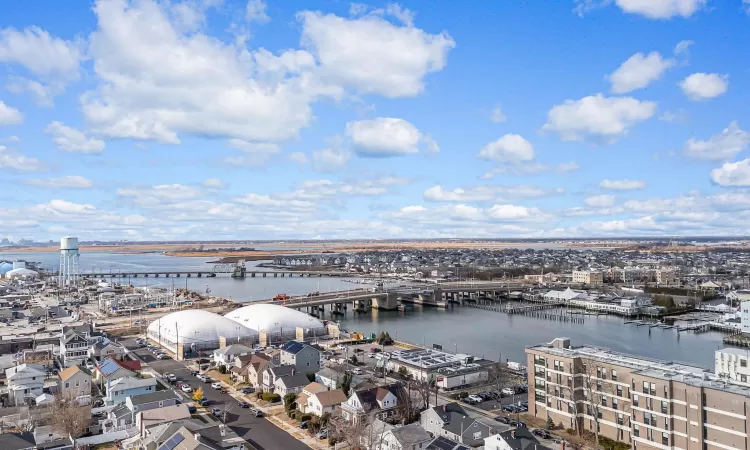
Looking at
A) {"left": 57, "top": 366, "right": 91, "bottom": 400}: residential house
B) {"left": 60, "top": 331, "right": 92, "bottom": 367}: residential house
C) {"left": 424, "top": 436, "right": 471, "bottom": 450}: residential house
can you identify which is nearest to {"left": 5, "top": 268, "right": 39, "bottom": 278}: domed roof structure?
{"left": 60, "top": 331, "right": 92, "bottom": 367}: residential house

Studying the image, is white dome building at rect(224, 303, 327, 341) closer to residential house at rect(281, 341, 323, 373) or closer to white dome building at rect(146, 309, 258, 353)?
white dome building at rect(146, 309, 258, 353)

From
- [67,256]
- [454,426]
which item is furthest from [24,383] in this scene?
[67,256]

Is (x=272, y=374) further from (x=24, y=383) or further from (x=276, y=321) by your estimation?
(x=276, y=321)

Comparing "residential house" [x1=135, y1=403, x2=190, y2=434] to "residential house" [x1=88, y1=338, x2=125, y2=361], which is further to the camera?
"residential house" [x1=88, y1=338, x2=125, y2=361]

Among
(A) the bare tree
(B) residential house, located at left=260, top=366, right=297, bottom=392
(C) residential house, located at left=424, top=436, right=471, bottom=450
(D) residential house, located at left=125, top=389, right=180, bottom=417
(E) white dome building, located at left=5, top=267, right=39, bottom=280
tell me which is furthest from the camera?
(E) white dome building, located at left=5, top=267, right=39, bottom=280

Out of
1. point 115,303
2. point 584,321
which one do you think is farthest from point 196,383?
point 584,321

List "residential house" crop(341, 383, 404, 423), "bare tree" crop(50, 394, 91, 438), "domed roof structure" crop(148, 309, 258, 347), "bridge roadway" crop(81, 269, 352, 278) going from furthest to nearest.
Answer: "bridge roadway" crop(81, 269, 352, 278) → "domed roof structure" crop(148, 309, 258, 347) → "residential house" crop(341, 383, 404, 423) → "bare tree" crop(50, 394, 91, 438)

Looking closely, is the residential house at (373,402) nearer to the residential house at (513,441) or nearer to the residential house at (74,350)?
the residential house at (513,441)

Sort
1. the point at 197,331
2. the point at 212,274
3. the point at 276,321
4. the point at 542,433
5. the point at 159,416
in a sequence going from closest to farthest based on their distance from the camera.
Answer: the point at 159,416, the point at 542,433, the point at 197,331, the point at 276,321, the point at 212,274
